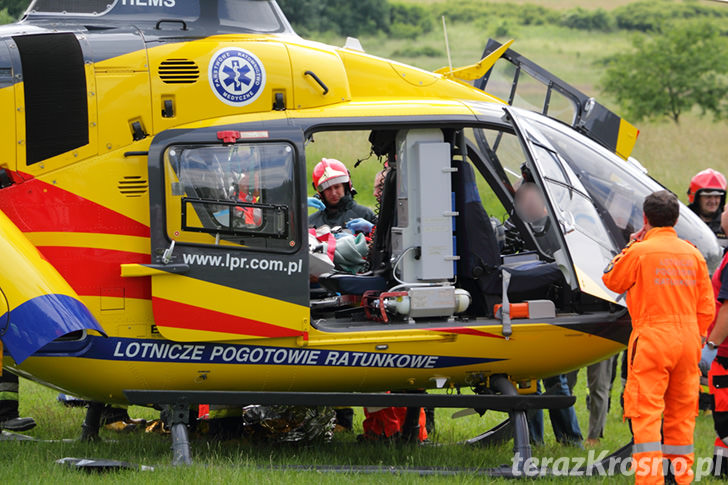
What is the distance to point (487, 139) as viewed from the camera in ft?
25.4

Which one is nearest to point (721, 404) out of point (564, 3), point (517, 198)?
point (517, 198)

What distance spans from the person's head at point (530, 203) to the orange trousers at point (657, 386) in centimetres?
143

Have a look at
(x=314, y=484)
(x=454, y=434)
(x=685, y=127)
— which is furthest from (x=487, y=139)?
(x=685, y=127)

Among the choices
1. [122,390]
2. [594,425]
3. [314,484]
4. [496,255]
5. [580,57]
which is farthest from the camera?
[580,57]

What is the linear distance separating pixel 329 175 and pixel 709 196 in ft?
12.1

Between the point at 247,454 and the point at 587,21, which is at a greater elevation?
the point at 587,21

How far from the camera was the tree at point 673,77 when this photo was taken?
3759 cm

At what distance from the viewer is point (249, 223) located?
618 centimetres

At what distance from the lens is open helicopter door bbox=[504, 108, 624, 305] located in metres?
6.30

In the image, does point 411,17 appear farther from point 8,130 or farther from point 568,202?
point 8,130

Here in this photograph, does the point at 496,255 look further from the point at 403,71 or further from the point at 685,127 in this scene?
the point at 685,127

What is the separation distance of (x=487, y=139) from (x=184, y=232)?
2.88m

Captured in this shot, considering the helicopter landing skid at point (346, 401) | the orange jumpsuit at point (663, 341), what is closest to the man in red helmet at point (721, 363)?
the orange jumpsuit at point (663, 341)

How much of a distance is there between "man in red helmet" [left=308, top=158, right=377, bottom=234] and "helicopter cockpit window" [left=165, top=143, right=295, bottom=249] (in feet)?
5.75
